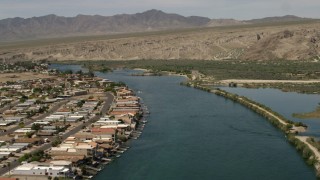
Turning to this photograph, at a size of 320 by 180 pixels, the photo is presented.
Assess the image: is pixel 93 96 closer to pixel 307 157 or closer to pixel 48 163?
pixel 48 163

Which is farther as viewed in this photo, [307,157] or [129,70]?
[129,70]

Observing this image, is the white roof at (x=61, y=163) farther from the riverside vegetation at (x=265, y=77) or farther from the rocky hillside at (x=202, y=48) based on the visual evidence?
the rocky hillside at (x=202, y=48)

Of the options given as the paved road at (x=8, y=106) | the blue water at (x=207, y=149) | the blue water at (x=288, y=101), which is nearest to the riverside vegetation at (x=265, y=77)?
the blue water at (x=207, y=149)

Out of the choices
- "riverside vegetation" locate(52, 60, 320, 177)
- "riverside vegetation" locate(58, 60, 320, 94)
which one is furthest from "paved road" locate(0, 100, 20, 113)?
"riverside vegetation" locate(58, 60, 320, 94)

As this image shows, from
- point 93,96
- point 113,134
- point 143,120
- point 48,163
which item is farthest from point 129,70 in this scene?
point 48,163

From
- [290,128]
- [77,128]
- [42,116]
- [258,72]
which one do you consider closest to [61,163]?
[77,128]

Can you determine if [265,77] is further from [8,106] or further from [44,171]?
[44,171]
